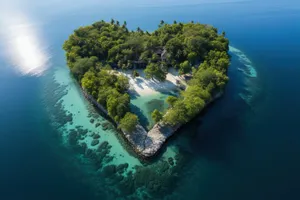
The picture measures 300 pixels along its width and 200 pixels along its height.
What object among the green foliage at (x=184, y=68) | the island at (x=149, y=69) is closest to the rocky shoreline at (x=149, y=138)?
the island at (x=149, y=69)

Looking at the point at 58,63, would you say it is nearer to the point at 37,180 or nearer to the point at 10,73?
the point at 10,73

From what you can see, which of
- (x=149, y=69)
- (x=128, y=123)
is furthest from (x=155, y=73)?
(x=128, y=123)

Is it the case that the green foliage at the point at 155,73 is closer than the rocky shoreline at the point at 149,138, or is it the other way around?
the rocky shoreline at the point at 149,138

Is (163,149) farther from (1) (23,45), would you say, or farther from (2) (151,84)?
(1) (23,45)

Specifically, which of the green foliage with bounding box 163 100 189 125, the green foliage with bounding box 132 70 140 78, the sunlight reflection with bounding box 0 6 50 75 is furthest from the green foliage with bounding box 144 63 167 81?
the sunlight reflection with bounding box 0 6 50 75

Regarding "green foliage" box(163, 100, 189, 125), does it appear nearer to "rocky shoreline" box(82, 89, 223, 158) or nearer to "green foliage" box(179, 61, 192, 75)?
"rocky shoreline" box(82, 89, 223, 158)

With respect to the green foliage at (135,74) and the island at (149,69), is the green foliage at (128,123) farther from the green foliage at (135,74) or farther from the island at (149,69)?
the green foliage at (135,74)
